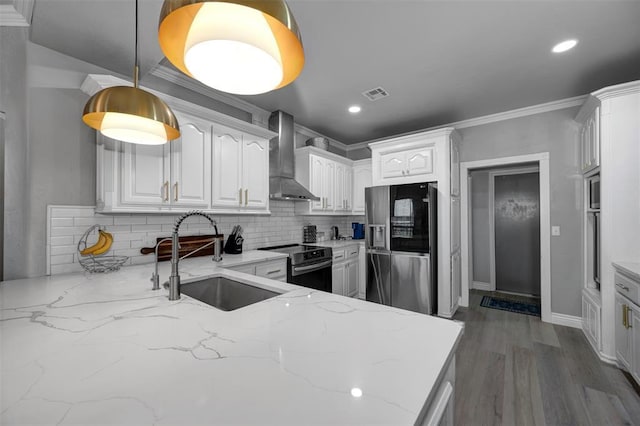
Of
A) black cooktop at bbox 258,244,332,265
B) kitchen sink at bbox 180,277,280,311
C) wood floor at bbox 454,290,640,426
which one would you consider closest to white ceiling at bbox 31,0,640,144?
kitchen sink at bbox 180,277,280,311

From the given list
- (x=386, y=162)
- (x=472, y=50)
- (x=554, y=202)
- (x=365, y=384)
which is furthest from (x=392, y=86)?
(x=365, y=384)

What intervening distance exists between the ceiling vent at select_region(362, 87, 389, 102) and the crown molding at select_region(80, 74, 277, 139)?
46.2 inches

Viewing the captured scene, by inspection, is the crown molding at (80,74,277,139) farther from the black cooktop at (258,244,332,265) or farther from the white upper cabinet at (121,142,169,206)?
the black cooktop at (258,244,332,265)

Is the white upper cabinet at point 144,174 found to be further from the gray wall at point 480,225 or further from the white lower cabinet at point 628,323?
the gray wall at point 480,225

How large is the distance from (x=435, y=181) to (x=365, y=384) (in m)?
3.12

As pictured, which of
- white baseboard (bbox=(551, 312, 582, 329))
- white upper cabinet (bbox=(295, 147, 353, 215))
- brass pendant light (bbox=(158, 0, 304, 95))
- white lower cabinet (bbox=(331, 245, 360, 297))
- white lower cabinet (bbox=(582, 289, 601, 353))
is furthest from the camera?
white upper cabinet (bbox=(295, 147, 353, 215))

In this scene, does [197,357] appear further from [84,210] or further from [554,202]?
[554,202]

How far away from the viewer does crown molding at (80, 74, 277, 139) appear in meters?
1.84

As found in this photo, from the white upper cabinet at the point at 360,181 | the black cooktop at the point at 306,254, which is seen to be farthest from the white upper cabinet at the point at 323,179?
the black cooktop at the point at 306,254

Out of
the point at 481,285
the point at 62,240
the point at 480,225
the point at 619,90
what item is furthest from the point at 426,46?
the point at 481,285

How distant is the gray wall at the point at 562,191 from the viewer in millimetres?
3047

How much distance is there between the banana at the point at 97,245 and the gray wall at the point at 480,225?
499cm

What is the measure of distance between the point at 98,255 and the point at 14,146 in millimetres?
858

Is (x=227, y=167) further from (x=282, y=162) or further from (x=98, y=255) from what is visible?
(x=98, y=255)
